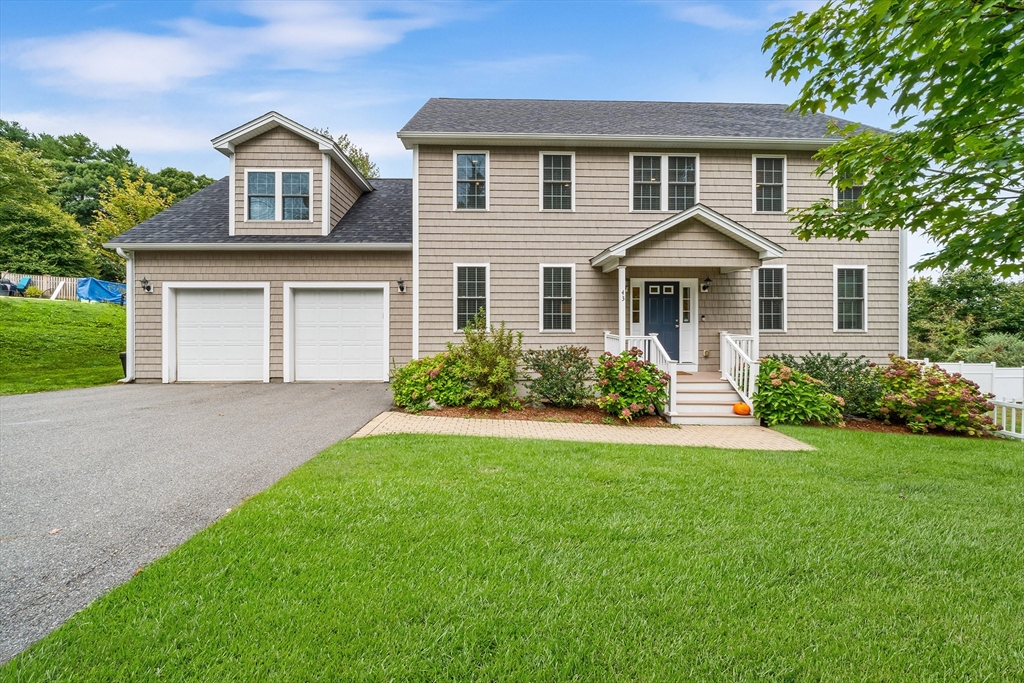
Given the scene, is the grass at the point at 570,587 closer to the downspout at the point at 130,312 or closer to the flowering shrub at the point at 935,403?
the flowering shrub at the point at 935,403

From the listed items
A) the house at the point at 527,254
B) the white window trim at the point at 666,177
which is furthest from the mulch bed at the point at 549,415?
the white window trim at the point at 666,177

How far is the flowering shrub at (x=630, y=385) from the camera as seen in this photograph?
784 cm

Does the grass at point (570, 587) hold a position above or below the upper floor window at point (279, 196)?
below

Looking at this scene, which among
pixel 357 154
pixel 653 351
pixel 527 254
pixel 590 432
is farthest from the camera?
pixel 357 154

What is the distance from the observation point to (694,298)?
33.1ft

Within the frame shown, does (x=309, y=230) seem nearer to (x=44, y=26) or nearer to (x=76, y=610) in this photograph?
(x=76, y=610)

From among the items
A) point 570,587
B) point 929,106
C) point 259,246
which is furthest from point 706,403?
point 259,246

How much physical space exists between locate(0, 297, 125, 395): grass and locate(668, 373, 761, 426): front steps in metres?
13.4

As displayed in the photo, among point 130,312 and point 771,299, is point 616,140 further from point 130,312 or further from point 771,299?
point 130,312

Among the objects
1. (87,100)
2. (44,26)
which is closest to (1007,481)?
(44,26)

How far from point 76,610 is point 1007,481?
767 cm

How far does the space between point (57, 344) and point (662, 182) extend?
1838cm

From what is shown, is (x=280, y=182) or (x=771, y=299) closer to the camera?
(x=771, y=299)

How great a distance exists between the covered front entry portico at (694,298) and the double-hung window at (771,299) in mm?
331
